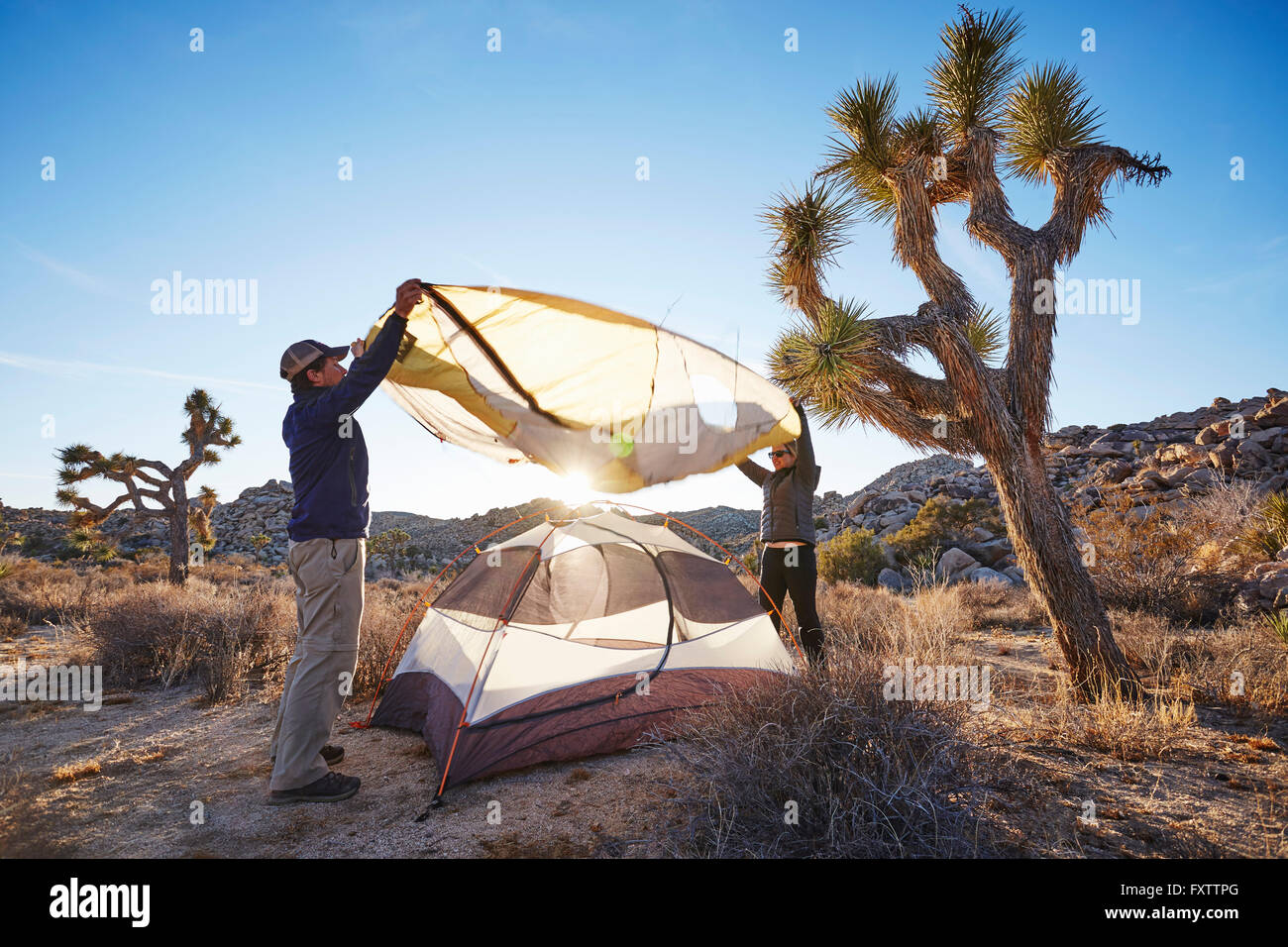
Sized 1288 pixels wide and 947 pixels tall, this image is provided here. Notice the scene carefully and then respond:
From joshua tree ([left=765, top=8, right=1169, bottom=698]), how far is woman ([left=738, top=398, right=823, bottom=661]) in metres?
0.65

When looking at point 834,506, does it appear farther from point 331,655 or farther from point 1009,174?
point 331,655

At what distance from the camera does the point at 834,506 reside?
2781cm

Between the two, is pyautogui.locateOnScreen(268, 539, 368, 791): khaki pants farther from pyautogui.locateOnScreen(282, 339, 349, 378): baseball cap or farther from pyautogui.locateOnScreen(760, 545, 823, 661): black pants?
pyautogui.locateOnScreen(760, 545, 823, 661): black pants

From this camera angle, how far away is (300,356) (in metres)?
3.82

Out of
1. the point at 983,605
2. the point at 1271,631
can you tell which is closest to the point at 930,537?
the point at 983,605

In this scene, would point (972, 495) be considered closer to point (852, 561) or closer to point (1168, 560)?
point (852, 561)

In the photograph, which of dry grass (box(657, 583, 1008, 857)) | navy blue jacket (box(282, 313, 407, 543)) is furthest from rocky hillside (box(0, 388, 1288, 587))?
dry grass (box(657, 583, 1008, 857))

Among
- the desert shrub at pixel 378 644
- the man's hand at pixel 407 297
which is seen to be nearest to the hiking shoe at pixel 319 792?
the desert shrub at pixel 378 644

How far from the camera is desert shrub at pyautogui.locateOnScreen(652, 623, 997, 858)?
279 cm

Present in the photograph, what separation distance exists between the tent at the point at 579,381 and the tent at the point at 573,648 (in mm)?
1585

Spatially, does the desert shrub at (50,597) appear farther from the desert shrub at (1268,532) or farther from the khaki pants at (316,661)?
the desert shrub at (1268,532)

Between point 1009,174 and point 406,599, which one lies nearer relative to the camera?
point 1009,174

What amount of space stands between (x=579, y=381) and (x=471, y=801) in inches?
102
